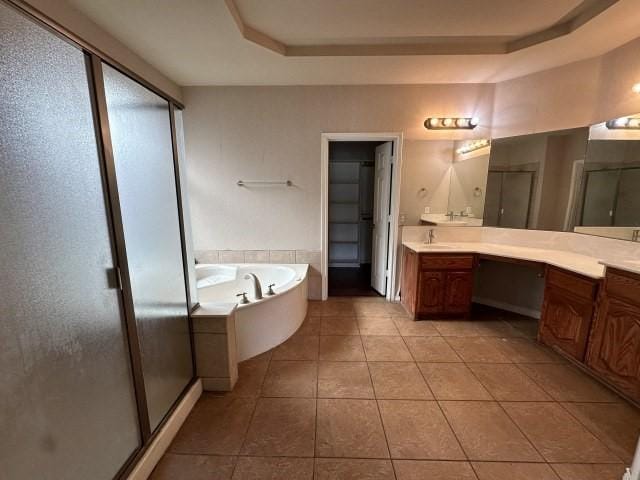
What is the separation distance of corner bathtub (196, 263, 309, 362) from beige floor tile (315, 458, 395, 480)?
1.09 m

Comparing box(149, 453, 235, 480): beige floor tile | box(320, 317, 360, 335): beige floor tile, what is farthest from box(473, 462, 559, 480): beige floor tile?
box(320, 317, 360, 335): beige floor tile

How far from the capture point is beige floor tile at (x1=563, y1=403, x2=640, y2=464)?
1.45m

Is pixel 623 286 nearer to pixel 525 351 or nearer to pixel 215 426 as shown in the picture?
pixel 525 351

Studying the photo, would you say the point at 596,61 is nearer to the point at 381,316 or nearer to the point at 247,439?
the point at 381,316

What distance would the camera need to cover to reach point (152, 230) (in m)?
1.37

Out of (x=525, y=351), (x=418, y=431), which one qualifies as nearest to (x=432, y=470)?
(x=418, y=431)

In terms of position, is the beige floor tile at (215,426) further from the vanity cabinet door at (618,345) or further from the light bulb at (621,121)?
the light bulb at (621,121)

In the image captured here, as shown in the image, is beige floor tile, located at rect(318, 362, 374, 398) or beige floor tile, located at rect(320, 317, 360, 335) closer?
beige floor tile, located at rect(318, 362, 374, 398)

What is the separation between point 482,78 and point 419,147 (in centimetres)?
89

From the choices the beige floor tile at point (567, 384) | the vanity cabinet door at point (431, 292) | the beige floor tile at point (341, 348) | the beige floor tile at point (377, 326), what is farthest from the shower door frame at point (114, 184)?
the beige floor tile at point (567, 384)

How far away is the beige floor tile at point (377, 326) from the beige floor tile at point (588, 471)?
1.38m

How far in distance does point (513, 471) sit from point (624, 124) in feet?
9.04

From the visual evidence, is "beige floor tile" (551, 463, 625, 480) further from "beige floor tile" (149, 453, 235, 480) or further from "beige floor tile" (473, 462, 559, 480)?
"beige floor tile" (149, 453, 235, 480)

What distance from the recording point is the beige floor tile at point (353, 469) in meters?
1.29
